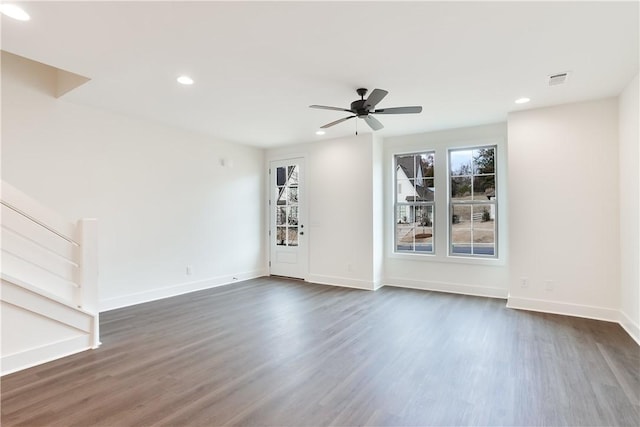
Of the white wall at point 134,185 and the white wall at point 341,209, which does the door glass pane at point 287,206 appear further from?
the white wall at point 134,185

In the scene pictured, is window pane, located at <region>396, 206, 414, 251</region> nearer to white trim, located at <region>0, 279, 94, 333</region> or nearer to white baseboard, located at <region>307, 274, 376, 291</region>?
white baseboard, located at <region>307, 274, 376, 291</region>

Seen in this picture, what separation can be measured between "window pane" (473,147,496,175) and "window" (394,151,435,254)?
0.67 metres

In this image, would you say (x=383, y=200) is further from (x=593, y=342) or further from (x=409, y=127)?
(x=593, y=342)

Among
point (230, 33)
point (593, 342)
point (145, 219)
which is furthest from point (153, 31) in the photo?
point (593, 342)

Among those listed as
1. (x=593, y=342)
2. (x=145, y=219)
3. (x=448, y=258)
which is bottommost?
(x=593, y=342)

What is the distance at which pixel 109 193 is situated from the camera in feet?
14.5

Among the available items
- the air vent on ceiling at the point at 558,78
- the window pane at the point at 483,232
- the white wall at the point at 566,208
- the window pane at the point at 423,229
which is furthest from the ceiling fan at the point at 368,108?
the window pane at the point at 483,232

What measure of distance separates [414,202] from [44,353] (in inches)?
206

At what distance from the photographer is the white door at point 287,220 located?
6.47 meters

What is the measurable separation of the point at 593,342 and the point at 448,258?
7.50ft

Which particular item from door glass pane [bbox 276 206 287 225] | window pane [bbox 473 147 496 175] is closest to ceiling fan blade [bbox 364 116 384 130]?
window pane [bbox 473 147 496 175]

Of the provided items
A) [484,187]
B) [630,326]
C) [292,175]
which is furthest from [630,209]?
[292,175]

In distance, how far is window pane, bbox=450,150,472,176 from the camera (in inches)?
211

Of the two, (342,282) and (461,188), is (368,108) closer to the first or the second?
(461,188)
